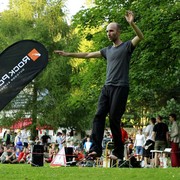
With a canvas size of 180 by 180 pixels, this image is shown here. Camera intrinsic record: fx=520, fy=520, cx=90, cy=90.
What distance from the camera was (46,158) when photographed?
2427 cm

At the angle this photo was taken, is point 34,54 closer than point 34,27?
Yes

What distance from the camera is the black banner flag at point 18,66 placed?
12.9 meters

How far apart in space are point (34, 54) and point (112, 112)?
6.10m

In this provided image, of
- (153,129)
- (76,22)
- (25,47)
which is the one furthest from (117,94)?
(76,22)

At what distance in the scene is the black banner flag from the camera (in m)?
12.9

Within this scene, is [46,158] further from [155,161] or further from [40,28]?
[40,28]

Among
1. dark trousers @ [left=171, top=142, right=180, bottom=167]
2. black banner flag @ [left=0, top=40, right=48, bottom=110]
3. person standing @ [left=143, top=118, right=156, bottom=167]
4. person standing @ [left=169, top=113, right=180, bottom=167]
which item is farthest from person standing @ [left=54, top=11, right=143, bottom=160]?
person standing @ [left=143, top=118, right=156, bottom=167]

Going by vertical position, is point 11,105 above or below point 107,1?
below

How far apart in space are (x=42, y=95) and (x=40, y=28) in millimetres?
5563

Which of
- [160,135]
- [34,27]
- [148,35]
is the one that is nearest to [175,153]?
[160,135]

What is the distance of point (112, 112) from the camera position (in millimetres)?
7555

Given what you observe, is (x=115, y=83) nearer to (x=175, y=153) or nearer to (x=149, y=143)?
(x=175, y=153)

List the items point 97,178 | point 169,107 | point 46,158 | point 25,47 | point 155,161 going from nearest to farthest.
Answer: point 97,178, point 25,47, point 155,161, point 46,158, point 169,107

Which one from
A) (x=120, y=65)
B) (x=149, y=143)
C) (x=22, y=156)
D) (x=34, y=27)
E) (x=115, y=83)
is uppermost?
(x=34, y=27)
